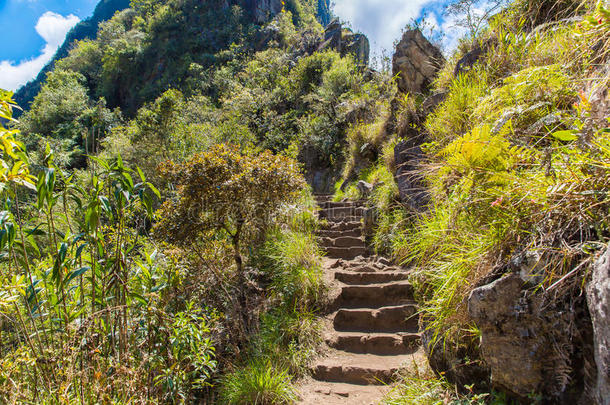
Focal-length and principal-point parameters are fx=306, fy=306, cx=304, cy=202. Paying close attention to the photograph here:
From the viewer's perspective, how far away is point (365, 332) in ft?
13.2

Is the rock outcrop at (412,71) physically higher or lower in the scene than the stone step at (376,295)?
higher

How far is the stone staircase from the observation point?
3262 millimetres

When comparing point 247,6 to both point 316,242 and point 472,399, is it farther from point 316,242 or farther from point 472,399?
point 472,399

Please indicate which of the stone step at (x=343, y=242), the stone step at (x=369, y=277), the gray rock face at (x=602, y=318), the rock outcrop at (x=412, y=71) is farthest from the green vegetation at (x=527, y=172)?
the stone step at (x=343, y=242)

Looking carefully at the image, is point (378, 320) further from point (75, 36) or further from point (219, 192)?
point (75, 36)

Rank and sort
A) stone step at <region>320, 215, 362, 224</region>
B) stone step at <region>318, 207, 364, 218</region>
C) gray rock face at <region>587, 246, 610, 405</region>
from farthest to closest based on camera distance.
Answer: stone step at <region>318, 207, 364, 218</region> → stone step at <region>320, 215, 362, 224</region> → gray rock face at <region>587, 246, 610, 405</region>

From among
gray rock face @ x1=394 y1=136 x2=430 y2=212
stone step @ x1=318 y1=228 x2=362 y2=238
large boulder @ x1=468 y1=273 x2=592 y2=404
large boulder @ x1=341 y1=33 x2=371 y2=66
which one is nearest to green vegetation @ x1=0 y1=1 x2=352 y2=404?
stone step @ x1=318 y1=228 x2=362 y2=238

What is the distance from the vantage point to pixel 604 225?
1508mm

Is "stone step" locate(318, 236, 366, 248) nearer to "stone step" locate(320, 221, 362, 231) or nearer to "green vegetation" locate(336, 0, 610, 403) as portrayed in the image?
"stone step" locate(320, 221, 362, 231)

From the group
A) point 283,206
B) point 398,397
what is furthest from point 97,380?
point 283,206

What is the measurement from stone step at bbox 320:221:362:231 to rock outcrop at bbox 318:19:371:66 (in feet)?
44.8

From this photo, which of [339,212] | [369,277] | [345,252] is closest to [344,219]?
[339,212]

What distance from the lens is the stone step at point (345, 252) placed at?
5.81 m

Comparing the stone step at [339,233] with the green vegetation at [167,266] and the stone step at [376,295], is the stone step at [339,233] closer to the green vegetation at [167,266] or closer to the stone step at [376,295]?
the green vegetation at [167,266]
